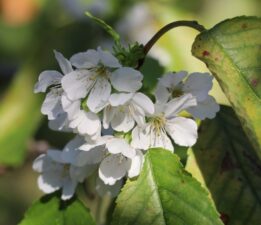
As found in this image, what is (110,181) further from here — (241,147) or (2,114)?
(2,114)

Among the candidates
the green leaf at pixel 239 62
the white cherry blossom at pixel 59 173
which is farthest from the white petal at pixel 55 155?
the green leaf at pixel 239 62

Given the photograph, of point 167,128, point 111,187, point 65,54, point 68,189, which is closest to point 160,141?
point 167,128

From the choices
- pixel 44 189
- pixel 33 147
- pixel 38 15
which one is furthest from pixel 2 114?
pixel 38 15

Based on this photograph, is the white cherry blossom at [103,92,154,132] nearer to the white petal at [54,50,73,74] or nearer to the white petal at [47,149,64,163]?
the white petal at [54,50,73,74]

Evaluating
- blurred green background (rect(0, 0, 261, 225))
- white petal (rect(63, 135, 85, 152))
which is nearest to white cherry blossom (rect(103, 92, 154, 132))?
white petal (rect(63, 135, 85, 152))

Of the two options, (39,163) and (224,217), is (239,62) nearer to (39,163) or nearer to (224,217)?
(224,217)

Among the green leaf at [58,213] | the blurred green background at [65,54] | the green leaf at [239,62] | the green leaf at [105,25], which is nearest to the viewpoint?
the green leaf at [239,62]

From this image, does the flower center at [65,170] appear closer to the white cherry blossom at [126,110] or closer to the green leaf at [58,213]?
the green leaf at [58,213]
